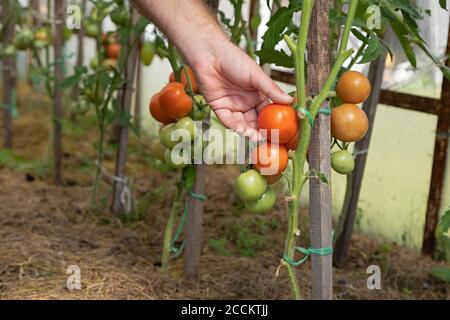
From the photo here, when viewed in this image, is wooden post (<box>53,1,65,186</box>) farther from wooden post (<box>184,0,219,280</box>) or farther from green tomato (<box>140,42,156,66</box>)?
wooden post (<box>184,0,219,280</box>)

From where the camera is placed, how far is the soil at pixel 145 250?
7.22ft

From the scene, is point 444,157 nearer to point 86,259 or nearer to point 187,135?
point 187,135

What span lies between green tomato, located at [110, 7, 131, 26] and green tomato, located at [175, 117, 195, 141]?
0.80 meters

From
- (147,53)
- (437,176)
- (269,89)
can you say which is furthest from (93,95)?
(269,89)

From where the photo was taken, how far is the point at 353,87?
4.63 ft

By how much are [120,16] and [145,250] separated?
0.92 m

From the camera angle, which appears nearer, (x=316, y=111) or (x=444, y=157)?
(x=316, y=111)

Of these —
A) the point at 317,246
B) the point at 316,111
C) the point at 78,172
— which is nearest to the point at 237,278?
the point at 317,246

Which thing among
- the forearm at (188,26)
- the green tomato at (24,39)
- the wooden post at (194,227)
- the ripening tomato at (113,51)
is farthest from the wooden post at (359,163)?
the green tomato at (24,39)

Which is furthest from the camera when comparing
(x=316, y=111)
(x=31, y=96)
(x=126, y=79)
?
(x=31, y=96)

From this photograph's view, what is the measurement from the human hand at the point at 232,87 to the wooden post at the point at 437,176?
1.20 m

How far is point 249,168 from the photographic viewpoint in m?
1.43

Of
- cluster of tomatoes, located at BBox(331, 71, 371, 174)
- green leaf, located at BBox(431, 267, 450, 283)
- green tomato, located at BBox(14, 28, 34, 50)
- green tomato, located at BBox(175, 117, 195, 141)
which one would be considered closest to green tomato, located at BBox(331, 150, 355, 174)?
cluster of tomatoes, located at BBox(331, 71, 371, 174)

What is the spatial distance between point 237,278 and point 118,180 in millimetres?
803
